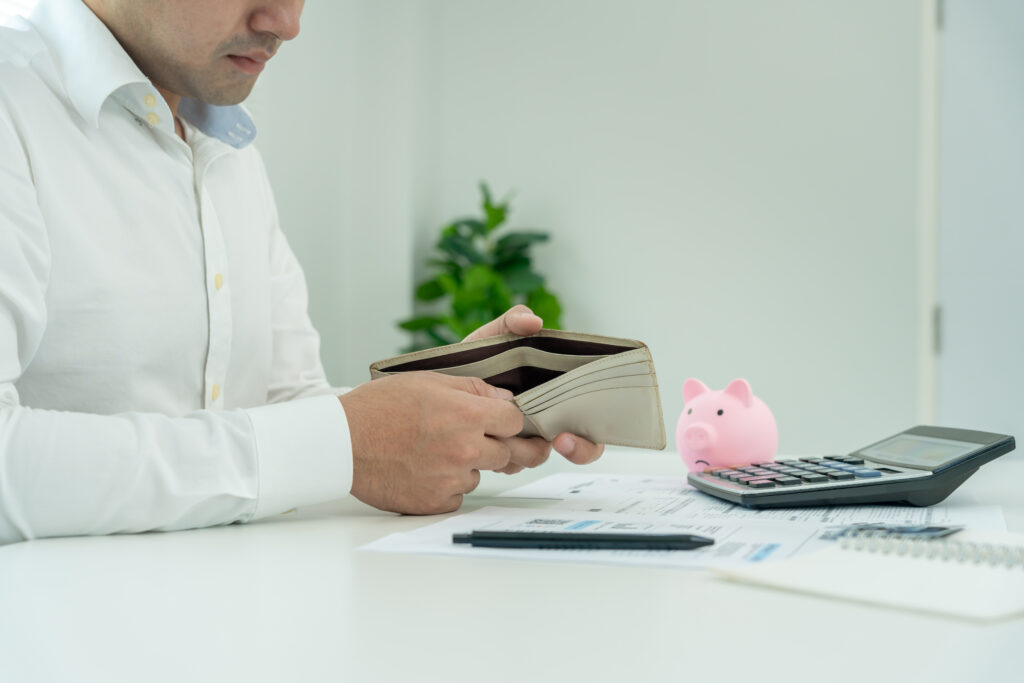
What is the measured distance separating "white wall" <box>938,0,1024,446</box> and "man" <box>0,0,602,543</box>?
2.36m

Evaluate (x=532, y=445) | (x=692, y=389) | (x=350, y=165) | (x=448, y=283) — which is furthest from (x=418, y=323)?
(x=532, y=445)

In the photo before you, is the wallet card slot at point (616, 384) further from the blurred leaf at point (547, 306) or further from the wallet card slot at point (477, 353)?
the blurred leaf at point (547, 306)

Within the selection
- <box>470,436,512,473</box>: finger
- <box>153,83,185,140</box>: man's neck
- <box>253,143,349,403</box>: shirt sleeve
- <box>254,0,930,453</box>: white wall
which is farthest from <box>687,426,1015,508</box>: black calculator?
<box>254,0,930,453</box>: white wall

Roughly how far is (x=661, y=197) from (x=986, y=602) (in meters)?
3.22

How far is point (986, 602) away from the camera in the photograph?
0.48 m

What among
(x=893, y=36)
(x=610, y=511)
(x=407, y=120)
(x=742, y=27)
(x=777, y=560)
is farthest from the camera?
(x=407, y=120)

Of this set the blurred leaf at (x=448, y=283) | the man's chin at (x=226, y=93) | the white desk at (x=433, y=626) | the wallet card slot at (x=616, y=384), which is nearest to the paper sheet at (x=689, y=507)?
the wallet card slot at (x=616, y=384)

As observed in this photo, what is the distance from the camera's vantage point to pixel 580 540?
2.13 feet

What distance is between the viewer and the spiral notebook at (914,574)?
0.49m

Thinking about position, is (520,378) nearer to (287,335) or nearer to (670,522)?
(670,522)

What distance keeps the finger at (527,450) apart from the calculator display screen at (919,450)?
343 mm

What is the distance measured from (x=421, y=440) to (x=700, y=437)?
1.05ft

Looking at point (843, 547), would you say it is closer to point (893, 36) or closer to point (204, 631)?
point (204, 631)

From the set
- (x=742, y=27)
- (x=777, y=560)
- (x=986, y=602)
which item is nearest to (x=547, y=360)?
(x=777, y=560)
